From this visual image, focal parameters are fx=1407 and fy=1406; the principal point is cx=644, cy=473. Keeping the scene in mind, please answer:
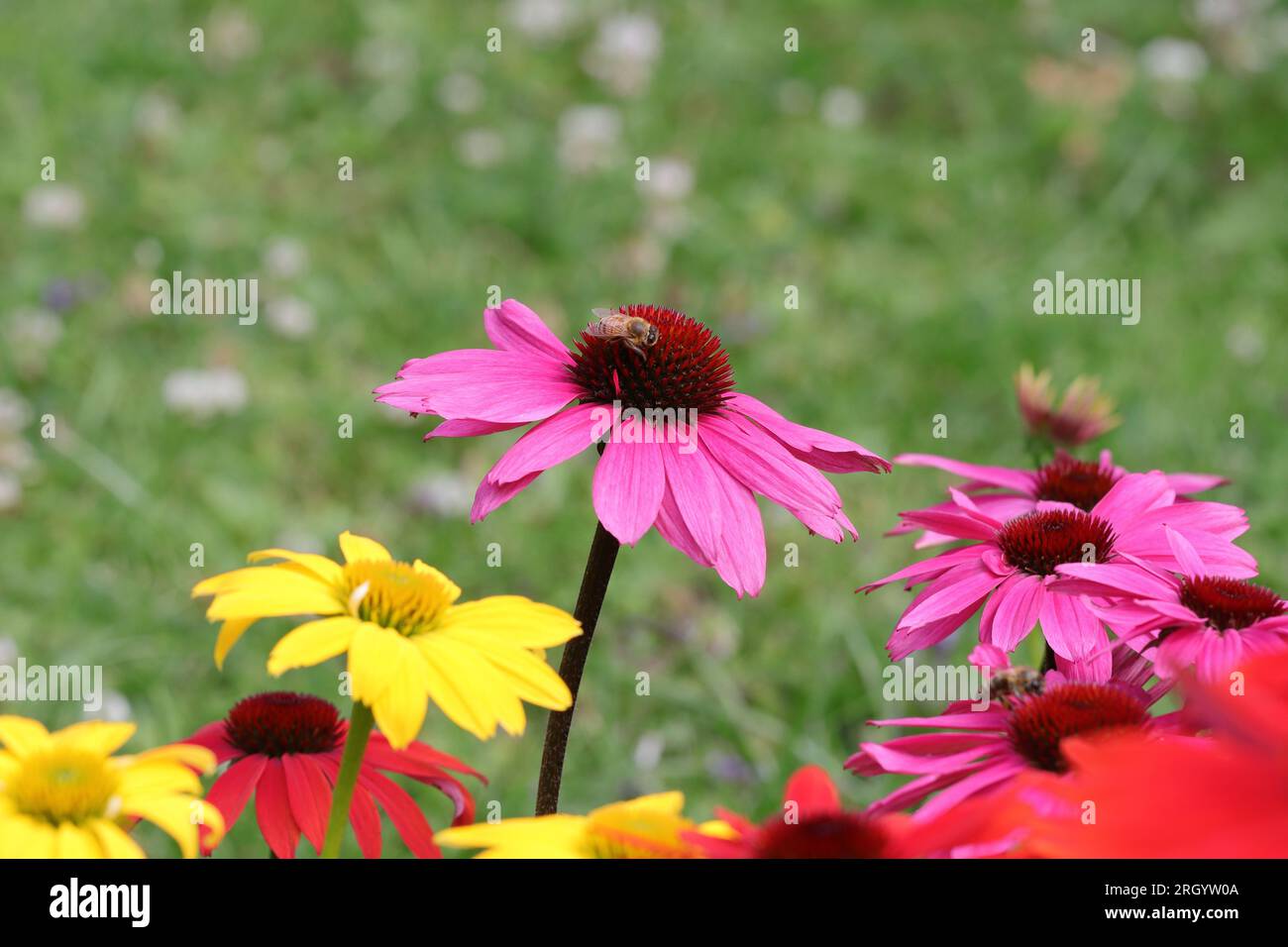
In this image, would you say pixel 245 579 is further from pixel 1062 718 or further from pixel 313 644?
pixel 1062 718

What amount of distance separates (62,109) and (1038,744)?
363 centimetres

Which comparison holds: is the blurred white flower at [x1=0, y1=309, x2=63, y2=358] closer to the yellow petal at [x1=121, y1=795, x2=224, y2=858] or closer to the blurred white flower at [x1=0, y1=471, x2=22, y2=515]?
the blurred white flower at [x1=0, y1=471, x2=22, y2=515]

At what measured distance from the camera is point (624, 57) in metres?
4.00

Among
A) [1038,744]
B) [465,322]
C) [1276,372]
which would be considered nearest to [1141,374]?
[1276,372]

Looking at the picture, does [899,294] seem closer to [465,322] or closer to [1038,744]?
[465,322]

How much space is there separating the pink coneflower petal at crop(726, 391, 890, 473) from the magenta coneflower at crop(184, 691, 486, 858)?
27 cm

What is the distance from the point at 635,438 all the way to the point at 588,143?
2977 mm

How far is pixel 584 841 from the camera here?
23.7 inches

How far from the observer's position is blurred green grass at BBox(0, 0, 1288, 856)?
2334mm

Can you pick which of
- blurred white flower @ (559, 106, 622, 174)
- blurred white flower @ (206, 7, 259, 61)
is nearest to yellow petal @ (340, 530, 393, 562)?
blurred white flower @ (559, 106, 622, 174)

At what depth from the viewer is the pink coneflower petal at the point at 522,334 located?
3.04 ft

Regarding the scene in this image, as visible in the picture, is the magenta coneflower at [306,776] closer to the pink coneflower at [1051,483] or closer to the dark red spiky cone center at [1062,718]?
the dark red spiky cone center at [1062,718]

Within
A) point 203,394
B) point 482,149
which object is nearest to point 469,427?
point 203,394
